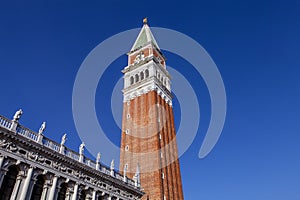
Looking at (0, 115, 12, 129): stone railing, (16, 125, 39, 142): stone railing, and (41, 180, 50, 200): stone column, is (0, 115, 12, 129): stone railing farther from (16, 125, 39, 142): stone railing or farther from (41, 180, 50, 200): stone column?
(41, 180, 50, 200): stone column

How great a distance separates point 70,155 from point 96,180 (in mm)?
3316

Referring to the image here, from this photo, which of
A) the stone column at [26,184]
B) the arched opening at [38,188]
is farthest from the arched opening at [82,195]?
the stone column at [26,184]

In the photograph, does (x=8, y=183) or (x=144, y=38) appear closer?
(x=8, y=183)

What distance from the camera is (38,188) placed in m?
19.5

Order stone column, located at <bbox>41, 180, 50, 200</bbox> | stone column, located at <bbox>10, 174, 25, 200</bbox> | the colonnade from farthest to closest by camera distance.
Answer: stone column, located at <bbox>41, 180, 50, 200</bbox> < the colonnade < stone column, located at <bbox>10, 174, 25, 200</bbox>

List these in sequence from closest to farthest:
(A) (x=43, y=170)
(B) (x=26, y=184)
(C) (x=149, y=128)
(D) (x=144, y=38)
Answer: (B) (x=26, y=184)
(A) (x=43, y=170)
(C) (x=149, y=128)
(D) (x=144, y=38)

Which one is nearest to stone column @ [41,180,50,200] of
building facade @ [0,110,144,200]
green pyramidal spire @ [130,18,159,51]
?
building facade @ [0,110,144,200]

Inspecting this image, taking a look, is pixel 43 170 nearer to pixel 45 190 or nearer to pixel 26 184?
pixel 45 190

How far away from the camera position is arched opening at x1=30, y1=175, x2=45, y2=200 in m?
19.0

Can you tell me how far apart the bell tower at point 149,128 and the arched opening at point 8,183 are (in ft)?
50.3

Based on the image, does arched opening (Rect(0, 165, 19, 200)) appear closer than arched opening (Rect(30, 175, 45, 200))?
Yes

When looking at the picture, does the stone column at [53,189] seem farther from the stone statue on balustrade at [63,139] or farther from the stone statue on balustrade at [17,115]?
the stone statue on balustrade at [17,115]

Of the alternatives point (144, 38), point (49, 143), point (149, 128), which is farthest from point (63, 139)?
point (144, 38)

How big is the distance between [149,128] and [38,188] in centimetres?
2377
